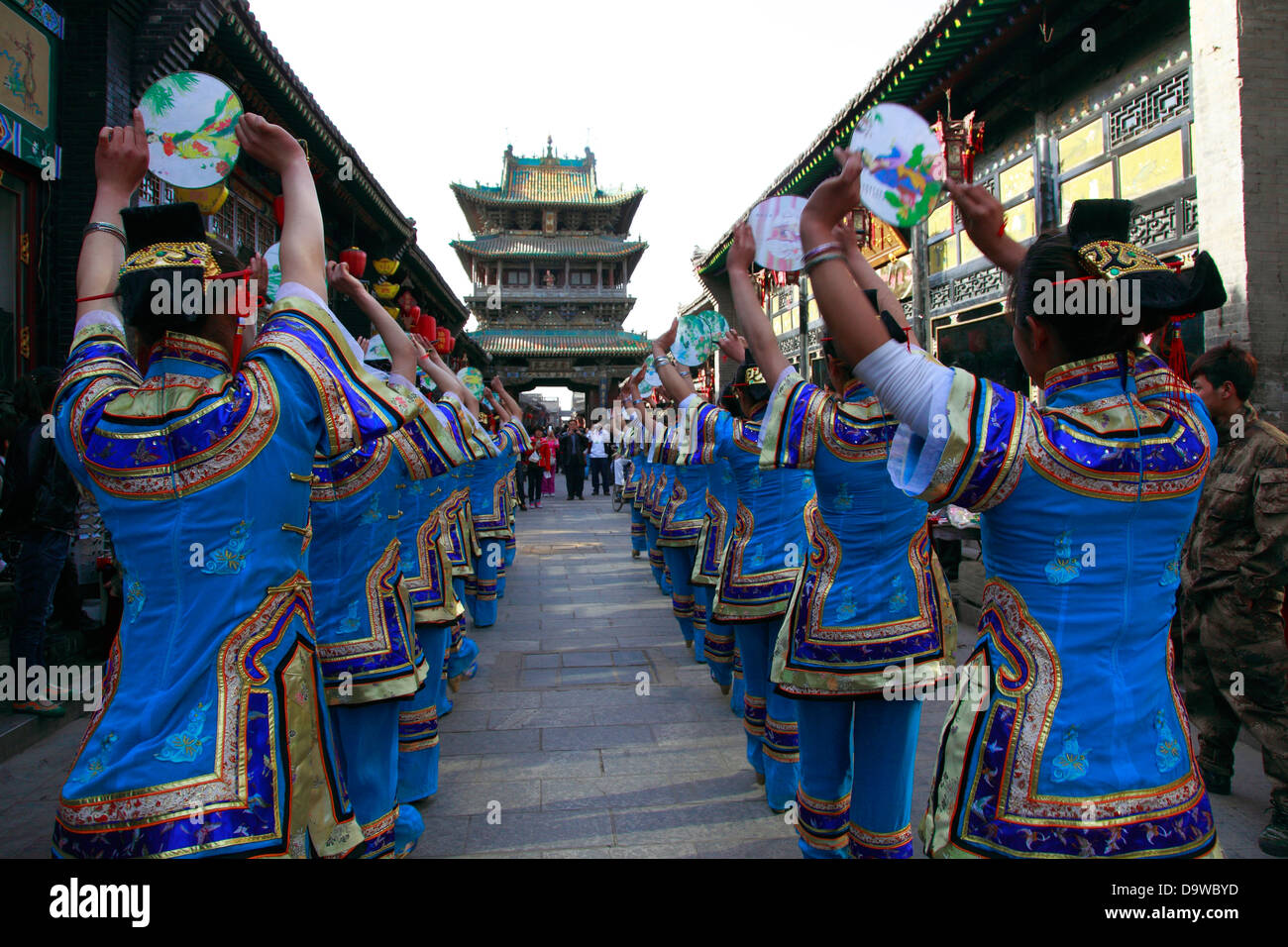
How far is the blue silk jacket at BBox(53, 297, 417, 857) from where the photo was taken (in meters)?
1.44

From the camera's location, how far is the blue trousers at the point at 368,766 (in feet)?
9.06

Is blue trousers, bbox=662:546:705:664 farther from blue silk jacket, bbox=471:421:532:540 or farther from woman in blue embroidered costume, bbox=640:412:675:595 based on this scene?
Result: blue silk jacket, bbox=471:421:532:540

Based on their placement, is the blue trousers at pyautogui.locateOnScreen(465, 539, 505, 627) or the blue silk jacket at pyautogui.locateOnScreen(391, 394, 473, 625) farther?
the blue trousers at pyautogui.locateOnScreen(465, 539, 505, 627)

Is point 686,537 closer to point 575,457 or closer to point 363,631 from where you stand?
point 363,631

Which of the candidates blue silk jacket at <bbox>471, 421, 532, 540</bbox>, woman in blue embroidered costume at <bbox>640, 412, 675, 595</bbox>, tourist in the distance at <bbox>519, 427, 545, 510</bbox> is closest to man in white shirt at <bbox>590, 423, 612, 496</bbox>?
tourist in the distance at <bbox>519, 427, 545, 510</bbox>

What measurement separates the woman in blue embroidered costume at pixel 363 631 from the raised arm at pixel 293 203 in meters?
1.08

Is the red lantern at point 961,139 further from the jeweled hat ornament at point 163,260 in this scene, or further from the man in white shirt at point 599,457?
the man in white shirt at point 599,457

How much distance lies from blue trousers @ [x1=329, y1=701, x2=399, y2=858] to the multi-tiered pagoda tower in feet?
103

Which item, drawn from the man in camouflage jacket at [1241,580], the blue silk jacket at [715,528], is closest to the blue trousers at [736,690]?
the blue silk jacket at [715,528]

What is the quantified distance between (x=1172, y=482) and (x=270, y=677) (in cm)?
170

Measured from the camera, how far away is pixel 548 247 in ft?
116

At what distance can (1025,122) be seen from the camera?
9.09 m

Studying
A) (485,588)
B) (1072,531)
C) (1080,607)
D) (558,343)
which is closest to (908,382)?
(1072,531)

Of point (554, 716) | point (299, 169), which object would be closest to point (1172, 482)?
point (299, 169)
